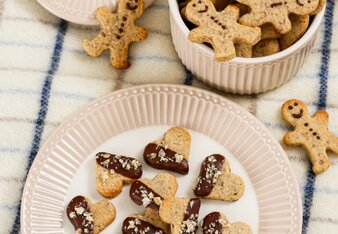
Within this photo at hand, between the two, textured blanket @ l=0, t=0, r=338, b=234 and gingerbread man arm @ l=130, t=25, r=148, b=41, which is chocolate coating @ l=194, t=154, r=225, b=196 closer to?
textured blanket @ l=0, t=0, r=338, b=234

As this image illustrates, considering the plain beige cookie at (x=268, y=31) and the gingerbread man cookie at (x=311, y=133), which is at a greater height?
the plain beige cookie at (x=268, y=31)

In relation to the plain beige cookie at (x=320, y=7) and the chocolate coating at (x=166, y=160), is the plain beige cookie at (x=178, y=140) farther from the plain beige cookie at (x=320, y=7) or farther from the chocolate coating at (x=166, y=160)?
the plain beige cookie at (x=320, y=7)

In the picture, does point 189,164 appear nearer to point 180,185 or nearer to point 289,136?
point 180,185

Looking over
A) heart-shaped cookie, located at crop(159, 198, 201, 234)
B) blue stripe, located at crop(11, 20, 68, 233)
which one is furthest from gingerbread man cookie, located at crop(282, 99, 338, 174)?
blue stripe, located at crop(11, 20, 68, 233)

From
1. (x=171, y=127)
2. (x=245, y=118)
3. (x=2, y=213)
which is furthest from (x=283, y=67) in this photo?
(x=2, y=213)

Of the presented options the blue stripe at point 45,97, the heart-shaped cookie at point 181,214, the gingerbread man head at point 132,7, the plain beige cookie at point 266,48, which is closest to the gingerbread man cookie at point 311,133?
the plain beige cookie at point 266,48
